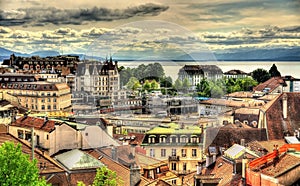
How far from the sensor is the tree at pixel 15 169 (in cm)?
300

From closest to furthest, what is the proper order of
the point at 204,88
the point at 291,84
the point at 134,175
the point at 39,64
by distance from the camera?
the point at 134,175
the point at 204,88
the point at 39,64
the point at 291,84

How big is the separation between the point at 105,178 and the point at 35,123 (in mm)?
993

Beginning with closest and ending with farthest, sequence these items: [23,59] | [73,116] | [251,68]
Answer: [73,116] → [23,59] → [251,68]

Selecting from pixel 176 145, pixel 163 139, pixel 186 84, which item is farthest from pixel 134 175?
pixel 186 84

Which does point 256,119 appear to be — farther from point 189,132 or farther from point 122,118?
point 122,118

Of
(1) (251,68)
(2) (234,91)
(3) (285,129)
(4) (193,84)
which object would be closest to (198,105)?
(4) (193,84)

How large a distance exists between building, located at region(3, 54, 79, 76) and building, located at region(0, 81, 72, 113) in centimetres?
30

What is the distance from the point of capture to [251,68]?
6.27 meters

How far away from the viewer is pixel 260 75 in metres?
6.44

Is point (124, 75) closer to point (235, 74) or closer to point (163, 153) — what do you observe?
point (163, 153)

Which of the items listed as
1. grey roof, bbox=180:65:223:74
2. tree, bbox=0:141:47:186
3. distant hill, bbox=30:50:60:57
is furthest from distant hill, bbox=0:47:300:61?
tree, bbox=0:141:47:186

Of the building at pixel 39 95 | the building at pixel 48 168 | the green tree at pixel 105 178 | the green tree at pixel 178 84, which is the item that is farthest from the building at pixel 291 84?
the building at pixel 48 168

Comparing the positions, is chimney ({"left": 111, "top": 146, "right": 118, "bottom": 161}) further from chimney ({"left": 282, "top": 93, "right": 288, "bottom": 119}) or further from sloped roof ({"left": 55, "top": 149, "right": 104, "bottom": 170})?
chimney ({"left": 282, "top": 93, "right": 288, "bottom": 119})

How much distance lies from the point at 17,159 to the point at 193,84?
167 cm
